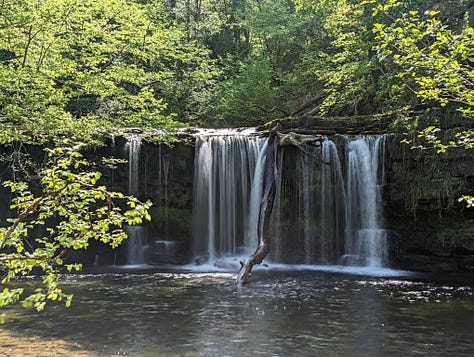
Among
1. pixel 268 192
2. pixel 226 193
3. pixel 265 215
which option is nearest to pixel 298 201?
pixel 226 193

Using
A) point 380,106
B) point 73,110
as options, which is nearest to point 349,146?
point 380,106

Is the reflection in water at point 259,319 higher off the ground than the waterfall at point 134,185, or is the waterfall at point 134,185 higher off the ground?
the waterfall at point 134,185

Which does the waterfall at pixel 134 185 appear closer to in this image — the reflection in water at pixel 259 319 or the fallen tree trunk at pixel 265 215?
the reflection in water at pixel 259 319

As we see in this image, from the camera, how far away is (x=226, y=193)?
13945 millimetres

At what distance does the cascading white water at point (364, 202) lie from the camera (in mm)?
12656

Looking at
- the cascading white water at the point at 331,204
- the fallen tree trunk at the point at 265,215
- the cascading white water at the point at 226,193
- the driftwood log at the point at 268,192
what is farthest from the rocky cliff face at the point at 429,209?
the cascading white water at the point at 226,193

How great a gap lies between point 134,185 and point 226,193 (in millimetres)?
2878

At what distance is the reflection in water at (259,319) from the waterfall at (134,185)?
3.72 m

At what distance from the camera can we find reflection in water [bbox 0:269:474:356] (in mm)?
5922

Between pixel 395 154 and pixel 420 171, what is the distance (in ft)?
2.67

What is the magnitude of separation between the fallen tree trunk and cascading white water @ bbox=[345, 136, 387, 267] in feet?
7.44

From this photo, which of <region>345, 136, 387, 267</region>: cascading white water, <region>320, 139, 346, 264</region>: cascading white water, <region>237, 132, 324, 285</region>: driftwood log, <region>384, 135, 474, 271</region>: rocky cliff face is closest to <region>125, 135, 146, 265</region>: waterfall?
<region>237, 132, 324, 285</region>: driftwood log

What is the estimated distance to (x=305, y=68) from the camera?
1942cm

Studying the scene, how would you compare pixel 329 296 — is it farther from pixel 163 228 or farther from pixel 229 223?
pixel 163 228
